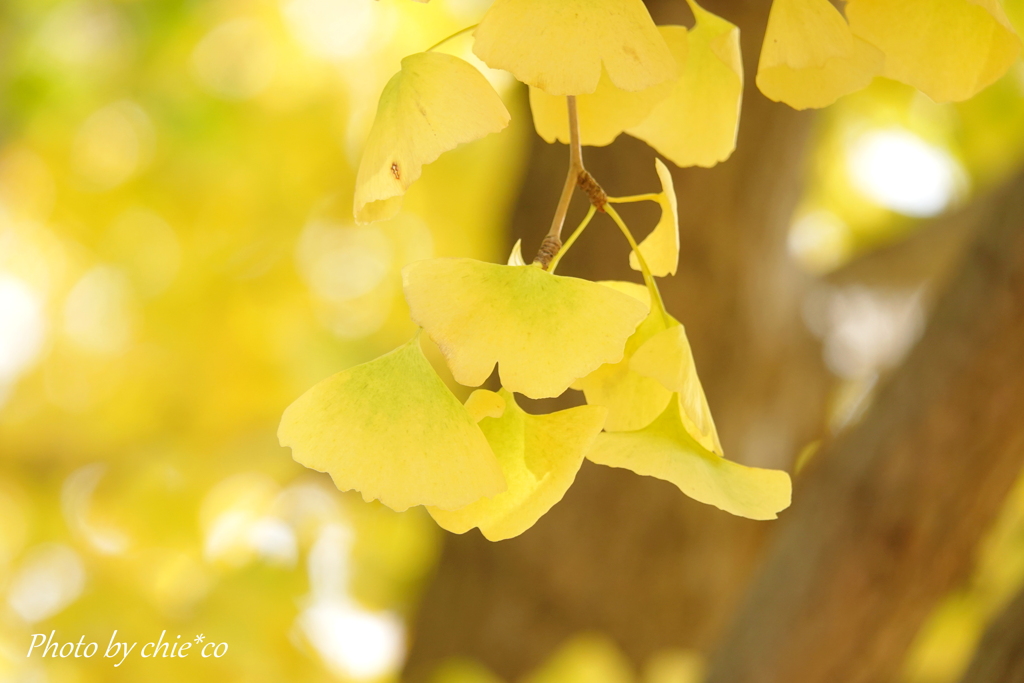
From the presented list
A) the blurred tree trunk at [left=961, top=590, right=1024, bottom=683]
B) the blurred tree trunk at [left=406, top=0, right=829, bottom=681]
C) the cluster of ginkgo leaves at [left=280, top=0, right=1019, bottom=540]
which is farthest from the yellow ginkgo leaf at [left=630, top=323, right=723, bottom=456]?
the blurred tree trunk at [left=406, top=0, right=829, bottom=681]

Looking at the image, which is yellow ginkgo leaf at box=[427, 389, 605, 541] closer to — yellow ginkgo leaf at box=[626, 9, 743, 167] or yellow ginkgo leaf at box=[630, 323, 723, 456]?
yellow ginkgo leaf at box=[630, 323, 723, 456]

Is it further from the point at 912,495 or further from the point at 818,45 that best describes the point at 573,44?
the point at 912,495

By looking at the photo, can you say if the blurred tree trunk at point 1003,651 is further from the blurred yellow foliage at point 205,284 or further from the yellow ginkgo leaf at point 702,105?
the blurred yellow foliage at point 205,284

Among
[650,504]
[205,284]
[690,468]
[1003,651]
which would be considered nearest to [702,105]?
[690,468]

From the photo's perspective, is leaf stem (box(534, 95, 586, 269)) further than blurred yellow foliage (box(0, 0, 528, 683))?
No

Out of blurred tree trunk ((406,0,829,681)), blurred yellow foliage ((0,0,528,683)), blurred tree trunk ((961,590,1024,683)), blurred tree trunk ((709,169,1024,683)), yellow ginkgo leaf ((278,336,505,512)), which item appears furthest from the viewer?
blurred yellow foliage ((0,0,528,683))

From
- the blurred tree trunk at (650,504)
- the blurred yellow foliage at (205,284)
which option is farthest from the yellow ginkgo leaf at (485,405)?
the blurred yellow foliage at (205,284)

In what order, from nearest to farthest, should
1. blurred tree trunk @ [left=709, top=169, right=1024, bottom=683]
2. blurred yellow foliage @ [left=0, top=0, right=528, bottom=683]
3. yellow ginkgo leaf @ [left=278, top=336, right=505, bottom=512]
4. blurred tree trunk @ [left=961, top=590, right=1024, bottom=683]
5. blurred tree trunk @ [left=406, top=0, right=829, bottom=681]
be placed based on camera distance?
yellow ginkgo leaf @ [left=278, top=336, right=505, bottom=512] → blurred tree trunk @ [left=961, top=590, right=1024, bottom=683] → blurred tree trunk @ [left=709, top=169, right=1024, bottom=683] → blurred tree trunk @ [left=406, top=0, right=829, bottom=681] → blurred yellow foliage @ [left=0, top=0, right=528, bottom=683]
